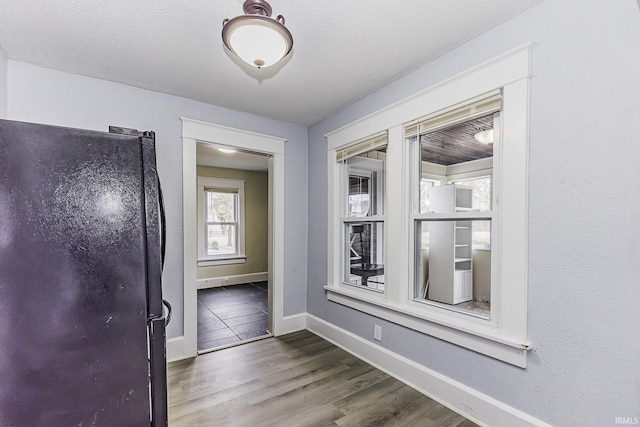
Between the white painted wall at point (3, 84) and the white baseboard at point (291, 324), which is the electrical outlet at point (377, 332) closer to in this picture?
the white baseboard at point (291, 324)

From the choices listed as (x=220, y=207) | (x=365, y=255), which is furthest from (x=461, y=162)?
(x=220, y=207)

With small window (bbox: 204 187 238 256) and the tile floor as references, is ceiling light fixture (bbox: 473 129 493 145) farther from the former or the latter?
small window (bbox: 204 187 238 256)

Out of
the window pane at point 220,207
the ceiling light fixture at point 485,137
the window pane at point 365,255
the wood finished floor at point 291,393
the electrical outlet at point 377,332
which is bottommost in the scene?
the wood finished floor at point 291,393

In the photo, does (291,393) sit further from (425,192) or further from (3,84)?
(3,84)

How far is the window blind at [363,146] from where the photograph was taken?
259 cm

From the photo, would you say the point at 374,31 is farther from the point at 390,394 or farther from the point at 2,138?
the point at 390,394

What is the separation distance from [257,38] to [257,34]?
0.02 meters

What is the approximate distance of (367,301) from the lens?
Result: 2.66 m

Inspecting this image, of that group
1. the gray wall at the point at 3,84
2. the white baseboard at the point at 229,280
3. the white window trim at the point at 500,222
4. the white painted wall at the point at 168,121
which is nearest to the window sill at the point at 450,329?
the white window trim at the point at 500,222

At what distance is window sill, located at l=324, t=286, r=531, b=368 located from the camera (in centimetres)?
168

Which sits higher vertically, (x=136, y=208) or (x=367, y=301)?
(x=136, y=208)

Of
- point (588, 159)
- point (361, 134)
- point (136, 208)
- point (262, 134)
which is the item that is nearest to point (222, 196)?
point (262, 134)

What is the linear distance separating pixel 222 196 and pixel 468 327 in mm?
5460

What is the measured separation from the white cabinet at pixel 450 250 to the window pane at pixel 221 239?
4860 millimetres
